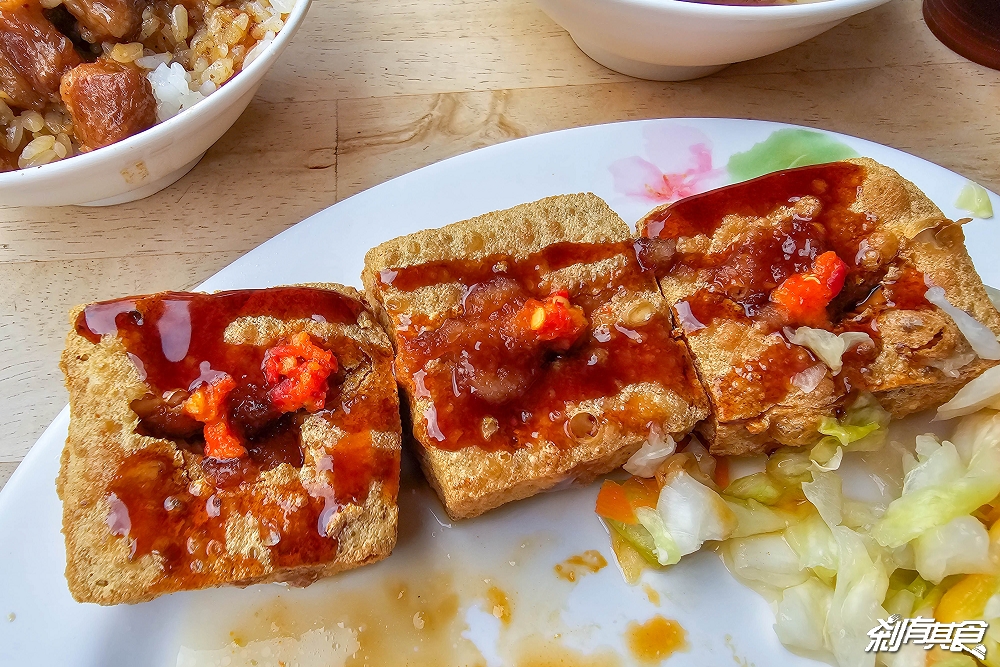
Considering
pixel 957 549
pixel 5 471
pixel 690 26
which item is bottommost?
pixel 5 471

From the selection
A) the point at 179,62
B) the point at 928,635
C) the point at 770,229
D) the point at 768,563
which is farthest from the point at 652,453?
the point at 179,62

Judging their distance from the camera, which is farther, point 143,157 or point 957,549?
point 143,157

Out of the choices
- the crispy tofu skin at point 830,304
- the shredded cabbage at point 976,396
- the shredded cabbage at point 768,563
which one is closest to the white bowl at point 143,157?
the crispy tofu skin at point 830,304

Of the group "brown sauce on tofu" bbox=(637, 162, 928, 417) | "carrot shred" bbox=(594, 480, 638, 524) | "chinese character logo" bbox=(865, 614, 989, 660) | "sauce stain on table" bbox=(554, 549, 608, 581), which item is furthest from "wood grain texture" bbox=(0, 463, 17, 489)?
"chinese character logo" bbox=(865, 614, 989, 660)

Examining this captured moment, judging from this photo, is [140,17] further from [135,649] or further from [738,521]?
[738,521]

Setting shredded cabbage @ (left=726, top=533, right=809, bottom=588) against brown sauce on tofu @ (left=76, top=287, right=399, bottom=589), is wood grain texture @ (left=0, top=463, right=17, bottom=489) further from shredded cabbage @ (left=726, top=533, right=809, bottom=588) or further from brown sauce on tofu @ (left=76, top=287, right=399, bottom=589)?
shredded cabbage @ (left=726, top=533, right=809, bottom=588)

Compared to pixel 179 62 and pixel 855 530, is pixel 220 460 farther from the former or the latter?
pixel 855 530
